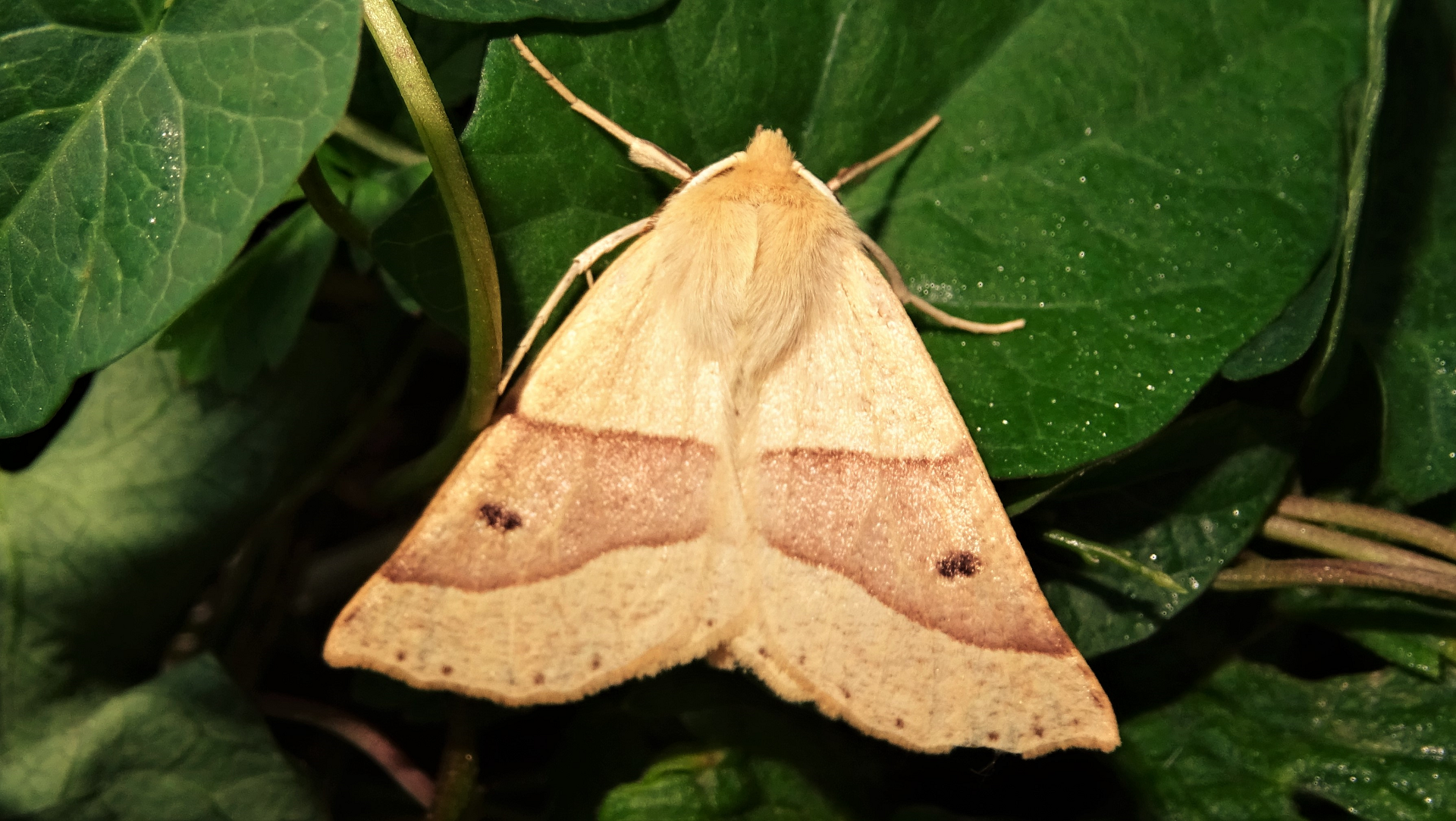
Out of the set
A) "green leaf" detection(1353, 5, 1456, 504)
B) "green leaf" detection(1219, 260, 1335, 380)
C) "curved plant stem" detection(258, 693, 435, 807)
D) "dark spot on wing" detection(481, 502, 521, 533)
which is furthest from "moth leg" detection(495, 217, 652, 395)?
"green leaf" detection(1353, 5, 1456, 504)

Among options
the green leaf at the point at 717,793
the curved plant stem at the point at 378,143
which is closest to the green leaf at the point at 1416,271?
the green leaf at the point at 717,793

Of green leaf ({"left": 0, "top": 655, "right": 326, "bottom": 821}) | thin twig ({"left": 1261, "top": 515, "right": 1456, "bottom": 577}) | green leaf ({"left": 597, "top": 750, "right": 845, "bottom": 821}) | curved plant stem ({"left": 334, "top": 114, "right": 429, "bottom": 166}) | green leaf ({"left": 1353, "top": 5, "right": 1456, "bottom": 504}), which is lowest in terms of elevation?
green leaf ({"left": 0, "top": 655, "right": 326, "bottom": 821})

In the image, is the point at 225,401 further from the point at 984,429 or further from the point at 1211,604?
the point at 1211,604

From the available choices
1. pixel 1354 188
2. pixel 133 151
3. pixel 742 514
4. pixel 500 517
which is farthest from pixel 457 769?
pixel 1354 188

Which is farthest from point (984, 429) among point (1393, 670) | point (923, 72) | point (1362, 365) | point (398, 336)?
point (398, 336)

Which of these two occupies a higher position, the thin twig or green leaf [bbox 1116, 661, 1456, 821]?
the thin twig

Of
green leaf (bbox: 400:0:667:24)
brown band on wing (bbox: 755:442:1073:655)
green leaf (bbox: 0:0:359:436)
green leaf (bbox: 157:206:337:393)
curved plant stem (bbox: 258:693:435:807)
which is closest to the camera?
green leaf (bbox: 0:0:359:436)

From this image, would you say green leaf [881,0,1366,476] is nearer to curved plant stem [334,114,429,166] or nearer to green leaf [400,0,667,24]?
green leaf [400,0,667,24]
